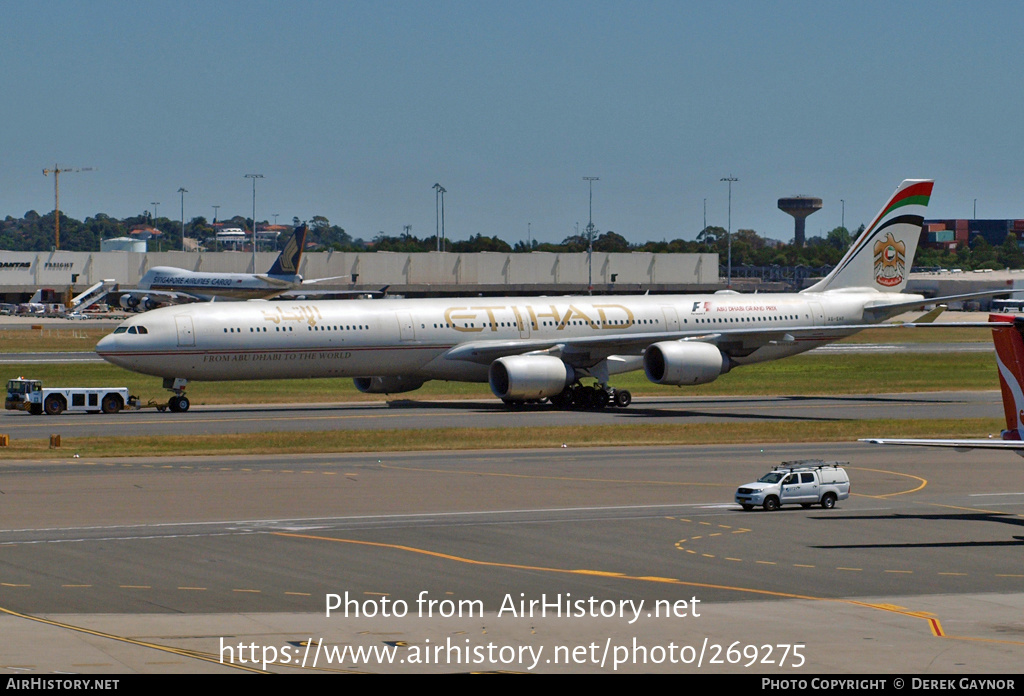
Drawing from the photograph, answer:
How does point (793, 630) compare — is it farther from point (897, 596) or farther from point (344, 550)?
point (344, 550)

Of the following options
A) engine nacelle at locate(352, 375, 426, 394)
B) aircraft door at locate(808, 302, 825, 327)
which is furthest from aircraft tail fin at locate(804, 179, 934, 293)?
engine nacelle at locate(352, 375, 426, 394)

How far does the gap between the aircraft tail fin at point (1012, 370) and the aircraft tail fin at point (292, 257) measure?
127 m

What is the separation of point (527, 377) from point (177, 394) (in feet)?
54.0

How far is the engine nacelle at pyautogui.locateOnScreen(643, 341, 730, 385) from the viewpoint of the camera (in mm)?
60156

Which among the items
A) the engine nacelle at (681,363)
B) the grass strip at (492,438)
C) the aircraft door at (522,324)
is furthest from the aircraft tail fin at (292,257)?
the grass strip at (492,438)

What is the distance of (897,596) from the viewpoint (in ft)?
75.8

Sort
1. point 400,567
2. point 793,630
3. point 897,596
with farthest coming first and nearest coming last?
point 400,567, point 897,596, point 793,630

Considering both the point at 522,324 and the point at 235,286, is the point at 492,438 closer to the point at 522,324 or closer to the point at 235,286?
the point at 522,324

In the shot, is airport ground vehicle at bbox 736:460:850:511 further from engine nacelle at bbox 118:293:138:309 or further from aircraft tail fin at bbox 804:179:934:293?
engine nacelle at bbox 118:293:138:309

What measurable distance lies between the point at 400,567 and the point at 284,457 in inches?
750

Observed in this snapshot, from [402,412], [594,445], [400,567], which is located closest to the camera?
[400,567]

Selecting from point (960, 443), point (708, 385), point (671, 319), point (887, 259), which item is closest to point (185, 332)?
point (671, 319)

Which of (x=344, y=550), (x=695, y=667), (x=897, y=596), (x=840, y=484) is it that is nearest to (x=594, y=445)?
(x=840, y=484)

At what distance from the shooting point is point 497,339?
63031 millimetres
